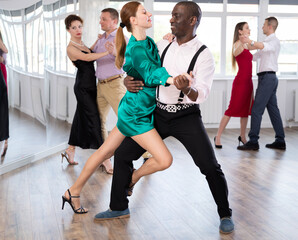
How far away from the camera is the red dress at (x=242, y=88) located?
20.0 feet

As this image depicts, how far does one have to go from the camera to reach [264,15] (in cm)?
812

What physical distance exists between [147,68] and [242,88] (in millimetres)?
3587

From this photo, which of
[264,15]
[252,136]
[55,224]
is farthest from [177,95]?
[264,15]

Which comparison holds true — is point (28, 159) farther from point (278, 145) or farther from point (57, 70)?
point (278, 145)

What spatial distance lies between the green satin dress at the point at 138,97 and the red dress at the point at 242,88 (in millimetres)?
3259

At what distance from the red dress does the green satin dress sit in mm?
3259

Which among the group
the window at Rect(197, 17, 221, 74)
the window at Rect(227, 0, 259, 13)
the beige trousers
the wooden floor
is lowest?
the wooden floor

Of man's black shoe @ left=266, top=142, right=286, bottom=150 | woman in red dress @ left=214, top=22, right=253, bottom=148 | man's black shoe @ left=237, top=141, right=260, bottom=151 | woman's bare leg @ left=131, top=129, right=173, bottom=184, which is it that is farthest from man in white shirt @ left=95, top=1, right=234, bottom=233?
man's black shoe @ left=266, top=142, right=286, bottom=150

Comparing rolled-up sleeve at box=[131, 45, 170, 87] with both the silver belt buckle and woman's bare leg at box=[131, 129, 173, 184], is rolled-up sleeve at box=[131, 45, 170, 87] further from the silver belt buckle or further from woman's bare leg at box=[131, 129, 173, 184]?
woman's bare leg at box=[131, 129, 173, 184]

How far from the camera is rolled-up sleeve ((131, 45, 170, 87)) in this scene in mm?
2684

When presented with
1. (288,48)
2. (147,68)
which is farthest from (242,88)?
(147,68)

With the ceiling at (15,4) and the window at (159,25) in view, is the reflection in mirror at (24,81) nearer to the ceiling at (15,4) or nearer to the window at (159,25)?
the ceiling at (15,4)

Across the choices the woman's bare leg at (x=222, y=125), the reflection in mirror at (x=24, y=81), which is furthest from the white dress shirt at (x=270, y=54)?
the reflection in mirror at (x=24, y=81)

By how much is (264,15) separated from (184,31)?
559 cm
